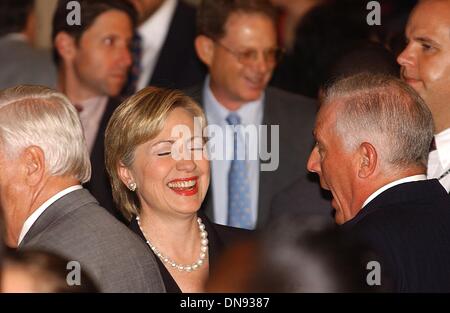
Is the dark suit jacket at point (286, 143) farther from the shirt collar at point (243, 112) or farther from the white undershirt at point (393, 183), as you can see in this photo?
the white undershirt at point (393, 183)

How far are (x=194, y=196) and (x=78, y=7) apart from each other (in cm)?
182

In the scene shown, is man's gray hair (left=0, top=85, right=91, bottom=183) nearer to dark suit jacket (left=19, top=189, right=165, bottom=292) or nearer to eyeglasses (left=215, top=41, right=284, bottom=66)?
dark suit jacket (left=19, top=189, right=165, bottom=292)

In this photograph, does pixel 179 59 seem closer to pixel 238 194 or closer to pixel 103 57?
pixel 103 57

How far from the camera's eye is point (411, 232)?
297cm

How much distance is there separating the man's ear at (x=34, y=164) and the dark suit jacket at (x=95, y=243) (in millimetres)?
125

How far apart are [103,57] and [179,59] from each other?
775 millimetres

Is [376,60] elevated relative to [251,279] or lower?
elevated

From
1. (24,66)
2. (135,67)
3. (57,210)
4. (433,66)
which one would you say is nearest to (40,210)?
(57,210)

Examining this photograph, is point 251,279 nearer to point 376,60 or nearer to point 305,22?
point 376,60

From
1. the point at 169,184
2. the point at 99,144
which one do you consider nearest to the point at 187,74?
the point at 99,144

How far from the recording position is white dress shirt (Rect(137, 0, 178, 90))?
603 cm

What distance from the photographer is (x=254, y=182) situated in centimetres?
495

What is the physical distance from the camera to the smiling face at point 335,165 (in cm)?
338
